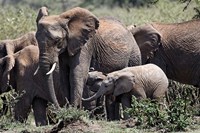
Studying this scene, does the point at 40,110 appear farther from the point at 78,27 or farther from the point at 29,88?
the point at 78,27

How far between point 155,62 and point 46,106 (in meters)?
2.05

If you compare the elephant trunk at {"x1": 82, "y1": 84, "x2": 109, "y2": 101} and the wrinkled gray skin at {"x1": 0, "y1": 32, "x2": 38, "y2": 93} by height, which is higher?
the wrinkled gray skin at {"x1": 0, "y1": 32, "x2": 38, "y2": 93}

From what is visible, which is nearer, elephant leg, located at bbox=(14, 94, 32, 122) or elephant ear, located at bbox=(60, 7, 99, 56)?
elephant ear, located at bbox=(60, 7, 99, 56)

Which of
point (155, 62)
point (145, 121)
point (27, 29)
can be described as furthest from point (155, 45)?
point (27, 29)

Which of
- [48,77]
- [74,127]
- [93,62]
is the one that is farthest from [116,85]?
[74,127]

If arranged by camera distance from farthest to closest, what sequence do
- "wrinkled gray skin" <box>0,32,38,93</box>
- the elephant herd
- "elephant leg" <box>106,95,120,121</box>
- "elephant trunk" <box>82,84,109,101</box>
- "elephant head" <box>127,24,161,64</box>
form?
"elephant head" <box>127,24,161,64</box> → "wrinkled gray skin" <box>0,32,38,93</box> → "elephant leg" <box>106,95,120,121</box> → "elephant trunk" <box>82,84,109,101</box> → the elephant herd

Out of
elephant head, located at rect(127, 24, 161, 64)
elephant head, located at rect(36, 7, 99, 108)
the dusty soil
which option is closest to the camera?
the dusty soil

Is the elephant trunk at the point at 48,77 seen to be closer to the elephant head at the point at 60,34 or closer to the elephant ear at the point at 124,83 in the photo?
the elephant head at the point at 60,34

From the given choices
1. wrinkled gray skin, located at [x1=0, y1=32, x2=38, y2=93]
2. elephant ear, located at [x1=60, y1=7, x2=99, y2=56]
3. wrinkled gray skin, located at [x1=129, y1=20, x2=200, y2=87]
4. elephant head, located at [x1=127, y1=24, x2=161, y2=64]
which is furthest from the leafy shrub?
elephant head, located at [x1=127, y1=24, x2=161, y2=64]

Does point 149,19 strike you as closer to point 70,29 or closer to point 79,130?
point 70,29

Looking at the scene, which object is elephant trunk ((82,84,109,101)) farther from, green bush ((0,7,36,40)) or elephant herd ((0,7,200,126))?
green bush ((0,7,36,40))

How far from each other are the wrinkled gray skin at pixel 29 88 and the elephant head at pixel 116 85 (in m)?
0.88

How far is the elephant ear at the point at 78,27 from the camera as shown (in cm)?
1392

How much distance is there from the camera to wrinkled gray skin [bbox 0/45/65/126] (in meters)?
15.0
